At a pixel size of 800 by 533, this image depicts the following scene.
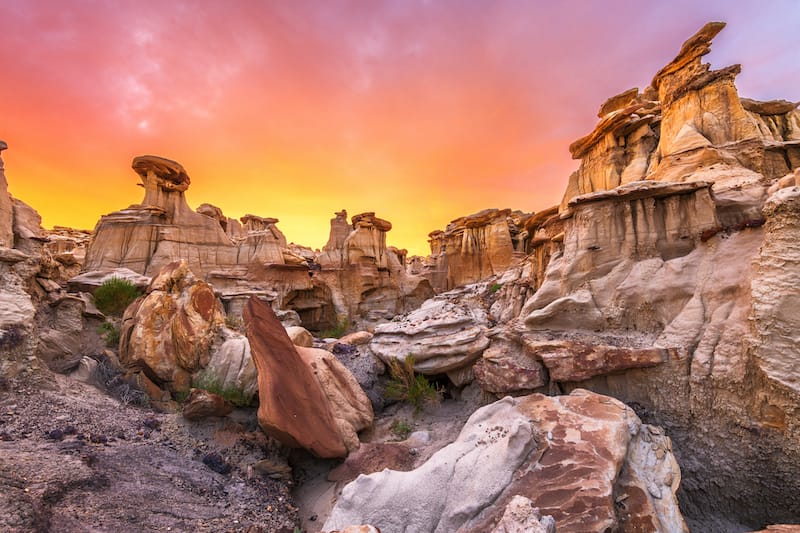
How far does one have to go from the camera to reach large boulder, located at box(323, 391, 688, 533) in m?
3.47

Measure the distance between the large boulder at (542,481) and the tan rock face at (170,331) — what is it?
5870 mm

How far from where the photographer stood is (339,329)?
21734 millimetres

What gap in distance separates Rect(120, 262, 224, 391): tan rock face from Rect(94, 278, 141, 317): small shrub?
2676 millimetres

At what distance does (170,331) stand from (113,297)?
4633 mm

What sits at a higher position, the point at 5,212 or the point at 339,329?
the point at 5,212

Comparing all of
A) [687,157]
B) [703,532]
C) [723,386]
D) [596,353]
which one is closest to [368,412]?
[596,353]

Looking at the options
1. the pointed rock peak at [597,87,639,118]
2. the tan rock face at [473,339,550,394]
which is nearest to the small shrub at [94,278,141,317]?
the tan rock face at [473,339,550,394]

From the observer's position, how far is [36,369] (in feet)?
18.5

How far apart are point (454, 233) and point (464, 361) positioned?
23683 millimetres

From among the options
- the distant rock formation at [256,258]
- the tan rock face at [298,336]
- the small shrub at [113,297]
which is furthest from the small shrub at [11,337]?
the distant rock formation at [256,258]

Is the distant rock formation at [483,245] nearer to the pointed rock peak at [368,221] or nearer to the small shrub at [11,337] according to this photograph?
the pointed rock peak at [368,221]

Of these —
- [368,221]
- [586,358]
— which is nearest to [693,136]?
[586,358]

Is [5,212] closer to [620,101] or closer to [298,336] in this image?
[298,336]

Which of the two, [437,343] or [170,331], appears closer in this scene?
[170,331]
